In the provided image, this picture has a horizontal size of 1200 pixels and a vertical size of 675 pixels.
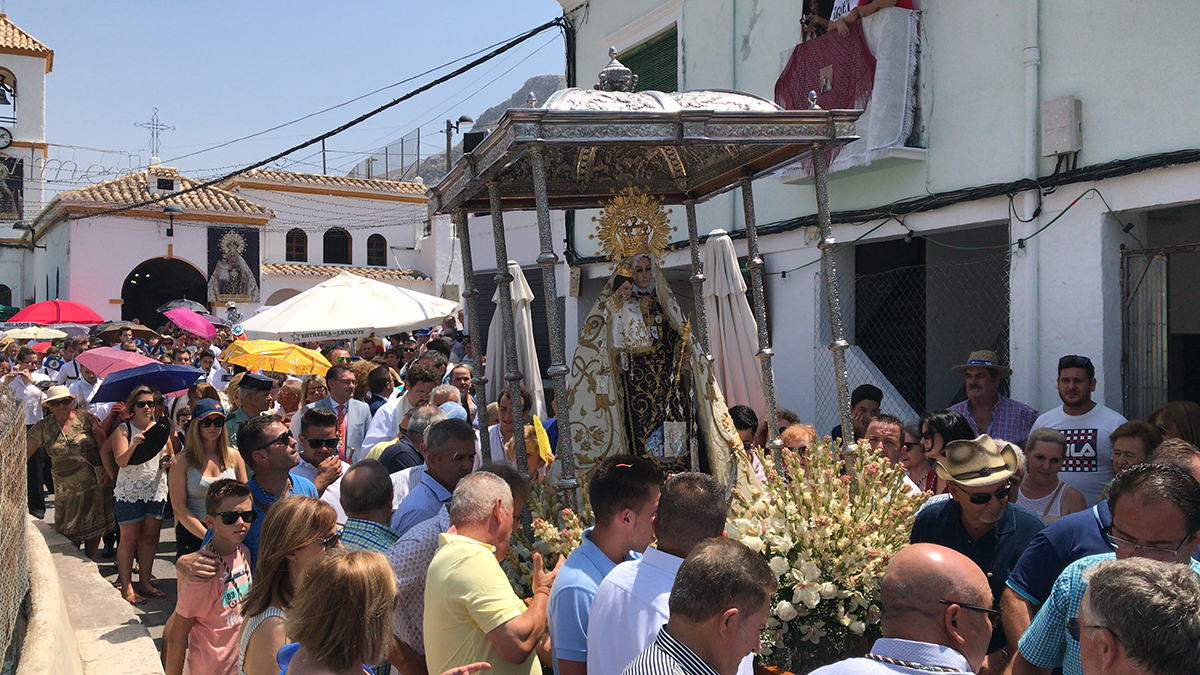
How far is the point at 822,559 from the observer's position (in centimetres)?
378

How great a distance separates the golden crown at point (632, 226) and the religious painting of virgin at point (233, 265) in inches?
973

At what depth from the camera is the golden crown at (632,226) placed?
5.45 m

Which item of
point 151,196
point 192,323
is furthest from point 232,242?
point 192,323

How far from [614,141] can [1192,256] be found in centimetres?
646

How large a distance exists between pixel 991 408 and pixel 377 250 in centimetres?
2838

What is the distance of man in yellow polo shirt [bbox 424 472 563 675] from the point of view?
Answer: 302 centimetres

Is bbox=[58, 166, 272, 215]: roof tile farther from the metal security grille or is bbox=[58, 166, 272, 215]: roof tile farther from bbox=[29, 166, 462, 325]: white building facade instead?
the metal security grille

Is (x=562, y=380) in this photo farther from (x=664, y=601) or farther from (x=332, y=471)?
(x=664, y=601)

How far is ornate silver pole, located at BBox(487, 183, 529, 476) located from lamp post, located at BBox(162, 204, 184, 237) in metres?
24.1

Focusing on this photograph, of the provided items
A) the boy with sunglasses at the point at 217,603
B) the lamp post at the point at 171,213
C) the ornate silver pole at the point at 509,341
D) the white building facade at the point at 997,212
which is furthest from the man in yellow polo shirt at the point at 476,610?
the lamp post at the point at 171,213

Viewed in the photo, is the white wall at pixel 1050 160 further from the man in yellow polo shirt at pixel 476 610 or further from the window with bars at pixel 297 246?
the window with bars at pixel 297 246

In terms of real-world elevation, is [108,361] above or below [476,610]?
above

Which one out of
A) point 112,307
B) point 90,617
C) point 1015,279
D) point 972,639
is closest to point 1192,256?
point 1015,279

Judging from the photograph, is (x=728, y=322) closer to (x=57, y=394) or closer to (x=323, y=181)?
(x=57, y=394)
